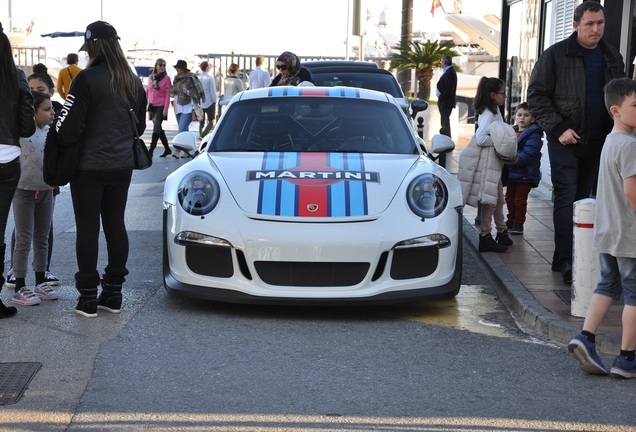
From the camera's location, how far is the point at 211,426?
4.21 metres

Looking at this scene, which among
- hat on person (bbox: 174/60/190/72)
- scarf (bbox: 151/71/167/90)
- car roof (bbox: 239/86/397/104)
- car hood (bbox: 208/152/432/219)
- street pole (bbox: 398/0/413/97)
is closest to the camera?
car hood (bbox: 208/152/432/219)

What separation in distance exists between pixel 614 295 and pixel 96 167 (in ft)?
9.93

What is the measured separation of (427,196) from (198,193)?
1.43 m

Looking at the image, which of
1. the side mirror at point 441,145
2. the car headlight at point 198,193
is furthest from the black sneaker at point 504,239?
the car headlight at point 198,193

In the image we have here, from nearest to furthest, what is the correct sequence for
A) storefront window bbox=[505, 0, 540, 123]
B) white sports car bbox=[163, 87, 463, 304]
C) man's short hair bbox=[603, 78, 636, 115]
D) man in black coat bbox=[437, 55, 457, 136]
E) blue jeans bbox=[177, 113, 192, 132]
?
1. man's short hair bbox=[603, 78, 636, 115]
2. white sports car bbox=[163, 87, 463, 304]
3. storefront window bbox=[505, 0, 540, 123]
4. blue jeans bbox=[177, 113, 192, 132]
5. man in black coat bbox=[437, 55, 457, 136]

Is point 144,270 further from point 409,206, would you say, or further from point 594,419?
point 594,419

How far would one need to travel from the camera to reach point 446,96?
22.7 meters

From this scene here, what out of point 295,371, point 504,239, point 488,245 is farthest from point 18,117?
point 504,239

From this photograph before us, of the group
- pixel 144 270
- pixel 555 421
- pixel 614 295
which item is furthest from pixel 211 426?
pixel 144 270

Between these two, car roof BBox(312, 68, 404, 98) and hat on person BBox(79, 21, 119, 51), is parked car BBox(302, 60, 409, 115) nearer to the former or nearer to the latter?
car roof BBox(312, 68, 404, 98)

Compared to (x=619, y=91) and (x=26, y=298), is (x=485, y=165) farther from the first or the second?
(x=26, y=298)

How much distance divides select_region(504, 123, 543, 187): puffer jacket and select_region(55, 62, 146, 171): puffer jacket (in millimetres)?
4305

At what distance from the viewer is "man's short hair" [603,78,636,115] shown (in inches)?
202

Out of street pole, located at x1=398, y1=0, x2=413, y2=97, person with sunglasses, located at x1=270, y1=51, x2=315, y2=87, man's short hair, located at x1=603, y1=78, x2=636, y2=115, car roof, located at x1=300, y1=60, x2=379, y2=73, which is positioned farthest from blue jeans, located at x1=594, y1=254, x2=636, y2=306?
street pole, located at x1=398, y1=0, x2=413, y2=97
